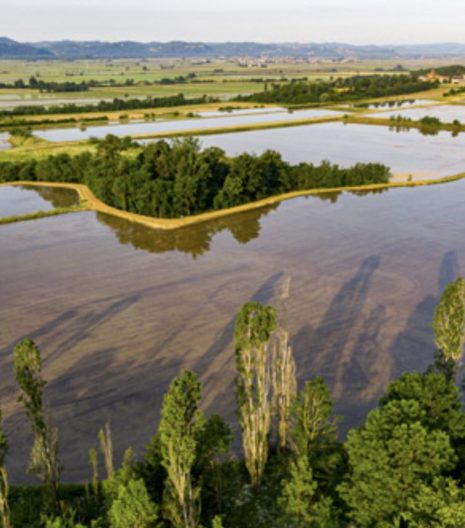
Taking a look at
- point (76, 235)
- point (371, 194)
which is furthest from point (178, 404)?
point (371, 194)

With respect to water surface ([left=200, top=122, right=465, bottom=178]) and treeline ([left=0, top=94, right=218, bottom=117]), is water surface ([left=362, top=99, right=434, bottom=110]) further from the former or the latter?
treeline ([left=0, top=94, right=218, bottom=117])

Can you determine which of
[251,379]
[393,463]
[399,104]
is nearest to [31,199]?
[251,379]

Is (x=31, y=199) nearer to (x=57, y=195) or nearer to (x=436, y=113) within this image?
(x=57, y=195)

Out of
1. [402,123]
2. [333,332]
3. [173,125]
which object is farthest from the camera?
[173,125]

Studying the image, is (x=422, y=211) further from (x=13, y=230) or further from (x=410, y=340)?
(x=13, y=230)

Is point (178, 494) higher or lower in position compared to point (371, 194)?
lower

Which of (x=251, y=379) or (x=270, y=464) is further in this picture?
(x=270, y=464)
